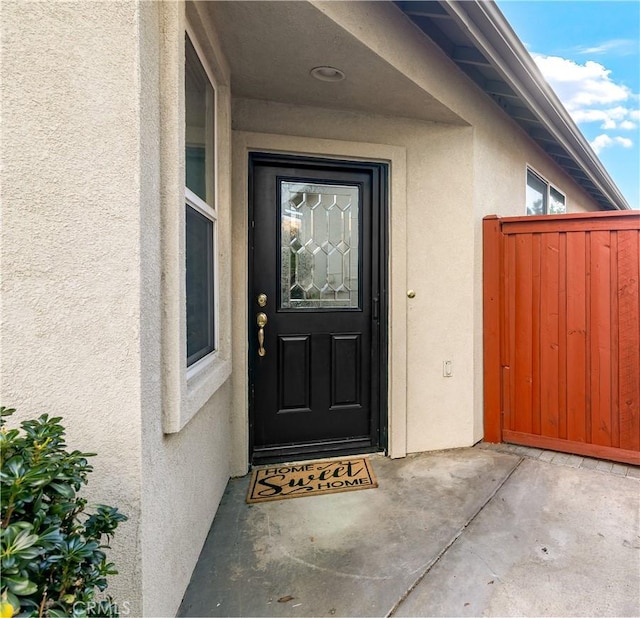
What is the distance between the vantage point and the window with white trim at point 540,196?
4.12 meters

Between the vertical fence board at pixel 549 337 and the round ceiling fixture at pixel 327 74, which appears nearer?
the round ceiling fixture at pixel 327 74

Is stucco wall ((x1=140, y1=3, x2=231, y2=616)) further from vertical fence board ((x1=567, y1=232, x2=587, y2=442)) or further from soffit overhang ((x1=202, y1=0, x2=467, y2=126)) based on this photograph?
vertical fence board ((x1=567, y1=232, x2=587, y2=442))

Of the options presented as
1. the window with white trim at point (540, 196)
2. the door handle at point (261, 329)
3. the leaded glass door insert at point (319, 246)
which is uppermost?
the window with white trim at point (540, 196)

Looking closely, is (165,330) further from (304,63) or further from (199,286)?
(304,63)

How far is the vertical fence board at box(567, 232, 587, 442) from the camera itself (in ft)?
9.09

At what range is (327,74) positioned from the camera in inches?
88.6

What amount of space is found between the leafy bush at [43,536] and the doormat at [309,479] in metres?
1.54

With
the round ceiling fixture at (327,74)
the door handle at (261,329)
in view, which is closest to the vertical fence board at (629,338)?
the round ceiling fixture at (327,74)

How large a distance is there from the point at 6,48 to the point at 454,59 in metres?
2.73

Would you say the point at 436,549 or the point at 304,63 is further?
the point at 304,63

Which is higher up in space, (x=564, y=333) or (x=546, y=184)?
(x=546, y=184)

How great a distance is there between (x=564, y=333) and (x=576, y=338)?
86mm

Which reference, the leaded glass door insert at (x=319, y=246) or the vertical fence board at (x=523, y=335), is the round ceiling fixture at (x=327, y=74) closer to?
the leaded glass door insert at (x=319, y=246)

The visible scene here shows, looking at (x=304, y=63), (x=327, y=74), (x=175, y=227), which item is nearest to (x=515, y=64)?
(x=327, y=74)
